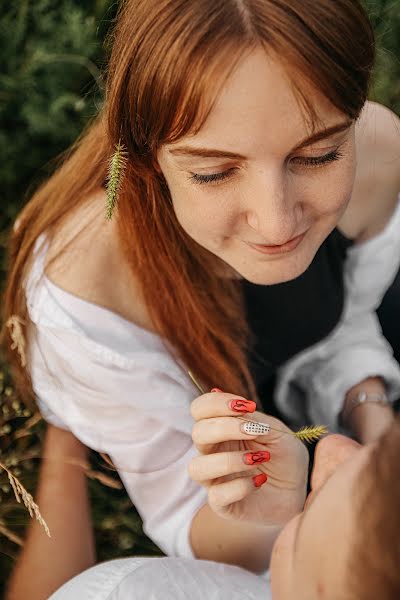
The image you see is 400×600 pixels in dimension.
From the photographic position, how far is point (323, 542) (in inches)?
48.3

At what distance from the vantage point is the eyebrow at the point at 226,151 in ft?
5.48

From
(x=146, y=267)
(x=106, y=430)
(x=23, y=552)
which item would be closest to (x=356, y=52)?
(x=146, y=267)

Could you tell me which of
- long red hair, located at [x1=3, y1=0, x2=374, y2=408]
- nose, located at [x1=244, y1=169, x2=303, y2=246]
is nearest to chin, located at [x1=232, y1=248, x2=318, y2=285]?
nose, located at [x1=244, y1=169, x2=303, y2=246]

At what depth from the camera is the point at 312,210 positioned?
1892 millimetres

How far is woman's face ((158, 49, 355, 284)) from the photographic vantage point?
158cm

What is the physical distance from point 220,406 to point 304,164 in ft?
1.83

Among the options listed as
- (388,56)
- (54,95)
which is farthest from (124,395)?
(388,56)

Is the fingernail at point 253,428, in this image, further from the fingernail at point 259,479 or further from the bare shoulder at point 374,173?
the bare shoulder at point 374,173

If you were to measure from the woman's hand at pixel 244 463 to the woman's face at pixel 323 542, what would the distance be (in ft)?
1.03

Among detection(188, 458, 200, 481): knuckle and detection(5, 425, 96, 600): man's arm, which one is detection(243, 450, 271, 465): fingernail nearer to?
detection(188, 458, 200, 481): knuckle

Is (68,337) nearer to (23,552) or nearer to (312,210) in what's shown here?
(312,210)

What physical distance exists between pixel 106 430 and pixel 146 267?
48cm

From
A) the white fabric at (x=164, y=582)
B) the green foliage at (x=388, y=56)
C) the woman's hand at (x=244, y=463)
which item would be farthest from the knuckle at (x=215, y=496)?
the green foliage at (x=388, y=56)

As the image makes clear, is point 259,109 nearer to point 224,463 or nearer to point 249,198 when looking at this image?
point 249,198
